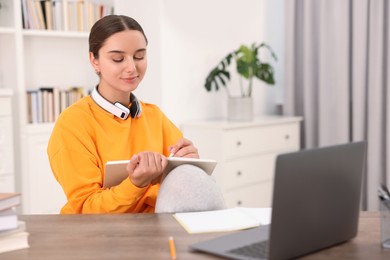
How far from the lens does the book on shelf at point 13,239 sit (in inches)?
57.7

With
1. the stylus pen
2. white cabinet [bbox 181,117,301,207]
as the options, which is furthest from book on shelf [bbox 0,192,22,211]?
white cabinet [bbox 181,117,301,207]

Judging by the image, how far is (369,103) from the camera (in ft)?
14.6

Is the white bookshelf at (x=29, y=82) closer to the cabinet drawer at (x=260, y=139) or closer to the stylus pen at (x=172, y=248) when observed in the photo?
the cabinet drawer at (x=260, y=139)

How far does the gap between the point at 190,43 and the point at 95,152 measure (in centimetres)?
249

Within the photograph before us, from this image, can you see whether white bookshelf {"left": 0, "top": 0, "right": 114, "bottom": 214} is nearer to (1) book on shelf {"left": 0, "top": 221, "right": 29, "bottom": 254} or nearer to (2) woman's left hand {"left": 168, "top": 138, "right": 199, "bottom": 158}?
(2) woman's left hand {"left": 168, "top": 138, "right": 199, "bottom": 158}

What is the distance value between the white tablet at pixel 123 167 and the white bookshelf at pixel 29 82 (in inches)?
91.3

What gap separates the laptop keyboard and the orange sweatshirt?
1.84 ft

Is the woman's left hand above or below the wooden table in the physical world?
above

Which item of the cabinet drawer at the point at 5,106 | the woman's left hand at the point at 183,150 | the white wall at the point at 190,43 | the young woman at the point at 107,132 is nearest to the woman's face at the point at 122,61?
the young woman at the point at 107,132

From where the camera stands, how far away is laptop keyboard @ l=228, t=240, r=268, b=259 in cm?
136

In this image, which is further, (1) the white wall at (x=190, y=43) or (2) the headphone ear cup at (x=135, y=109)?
(1) the white wall at (x=190, y=43)

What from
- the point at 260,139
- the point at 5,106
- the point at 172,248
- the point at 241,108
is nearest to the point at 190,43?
the point at 241,108

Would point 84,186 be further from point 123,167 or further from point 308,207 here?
point 308,207

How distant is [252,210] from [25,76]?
3.00 metres
